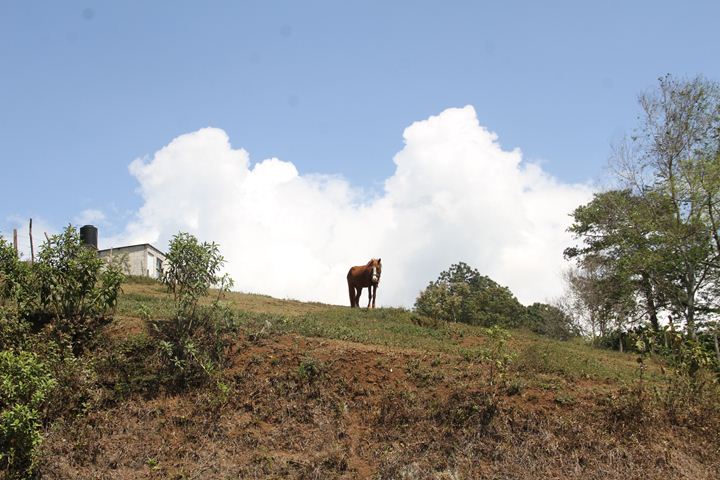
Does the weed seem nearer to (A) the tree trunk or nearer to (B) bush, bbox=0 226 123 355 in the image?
(B) bush, bbox=0 226 123 355

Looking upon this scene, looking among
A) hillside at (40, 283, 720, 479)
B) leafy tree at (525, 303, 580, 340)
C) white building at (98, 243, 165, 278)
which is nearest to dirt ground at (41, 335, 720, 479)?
hillside at (40, 283, 720, 479)

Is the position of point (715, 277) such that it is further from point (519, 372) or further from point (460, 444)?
point (460, 444)

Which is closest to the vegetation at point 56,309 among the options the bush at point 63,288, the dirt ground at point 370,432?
the bush at point 63,288

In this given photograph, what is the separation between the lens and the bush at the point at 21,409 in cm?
1042

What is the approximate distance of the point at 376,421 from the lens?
11883 millimetres

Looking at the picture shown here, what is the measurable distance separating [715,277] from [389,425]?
20.6 m

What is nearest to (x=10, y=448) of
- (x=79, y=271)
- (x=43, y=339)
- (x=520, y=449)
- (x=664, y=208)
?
(x=43, y=339)

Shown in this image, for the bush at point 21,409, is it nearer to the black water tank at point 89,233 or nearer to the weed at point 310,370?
the weed at point 310,370

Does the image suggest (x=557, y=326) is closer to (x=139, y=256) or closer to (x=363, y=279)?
(x=363, y=279)

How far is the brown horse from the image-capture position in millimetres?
24844

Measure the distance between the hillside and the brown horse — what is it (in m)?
10.5

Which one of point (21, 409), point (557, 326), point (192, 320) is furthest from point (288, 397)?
point (557, 326)

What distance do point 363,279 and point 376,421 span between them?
13.5m

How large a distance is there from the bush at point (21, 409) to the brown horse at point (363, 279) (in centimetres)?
1466
